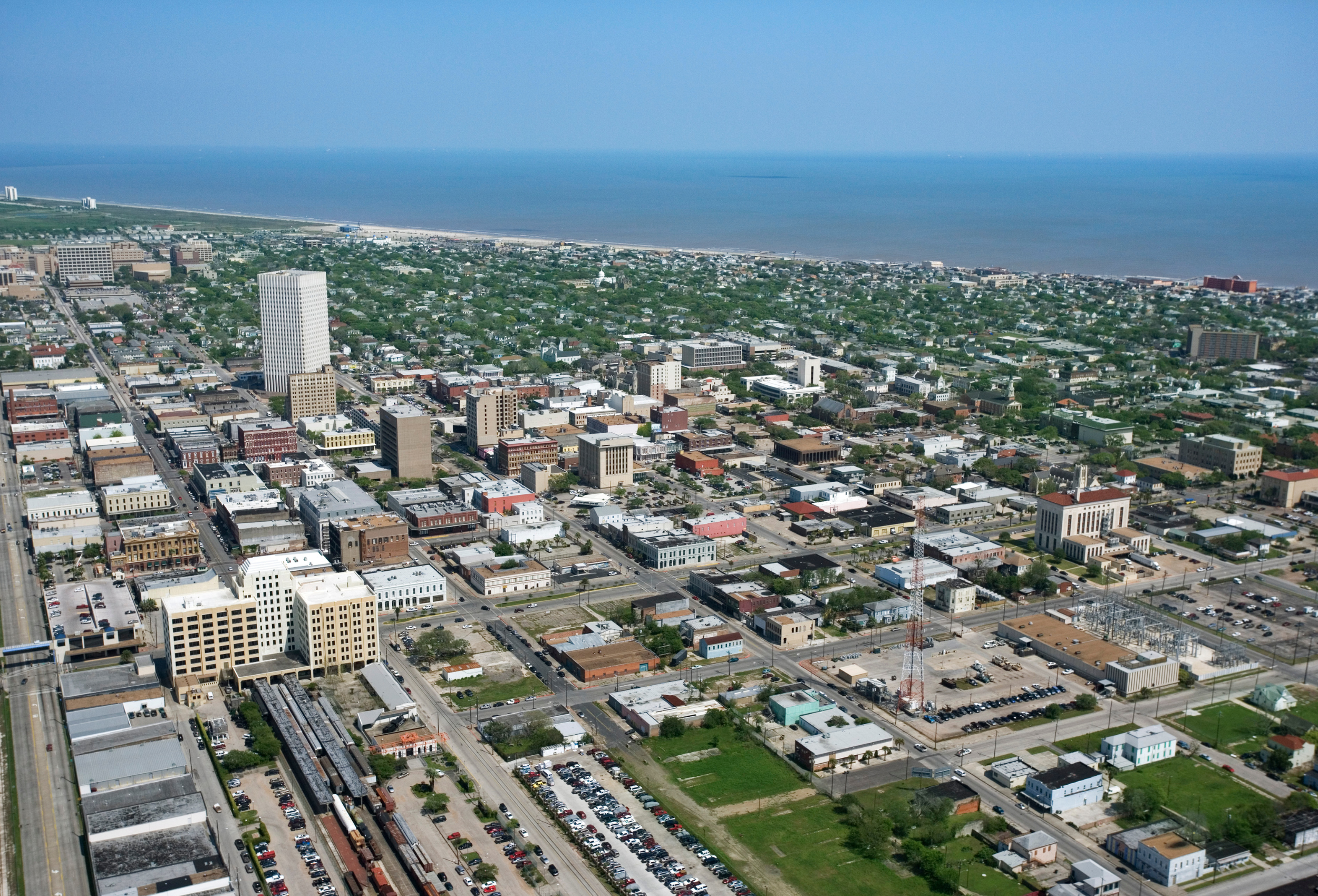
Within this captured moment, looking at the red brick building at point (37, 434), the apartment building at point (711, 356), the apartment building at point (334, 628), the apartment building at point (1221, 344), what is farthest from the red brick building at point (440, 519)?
the apartment building at point (1221, 344)

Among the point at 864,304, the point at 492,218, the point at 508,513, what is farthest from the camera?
the point at 492,218

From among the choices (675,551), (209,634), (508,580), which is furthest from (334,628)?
(675,551)

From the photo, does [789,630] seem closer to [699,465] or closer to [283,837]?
[283,837]

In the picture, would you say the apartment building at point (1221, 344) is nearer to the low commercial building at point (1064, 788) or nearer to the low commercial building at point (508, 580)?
the low commercial building at point (508, 580)

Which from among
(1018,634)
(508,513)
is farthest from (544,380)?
(1018,634)

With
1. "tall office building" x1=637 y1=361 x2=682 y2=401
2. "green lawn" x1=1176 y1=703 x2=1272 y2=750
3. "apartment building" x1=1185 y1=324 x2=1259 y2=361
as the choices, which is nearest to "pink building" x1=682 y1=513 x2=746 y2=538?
"green lawn" x1=1176 y1=703 x2=1272 y2=750

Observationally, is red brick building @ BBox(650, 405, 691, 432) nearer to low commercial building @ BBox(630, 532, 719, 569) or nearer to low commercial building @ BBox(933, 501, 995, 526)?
low commercial building @ BBox(933, 501, 995, 526)

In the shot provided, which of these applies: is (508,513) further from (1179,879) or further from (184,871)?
(1179,879)
